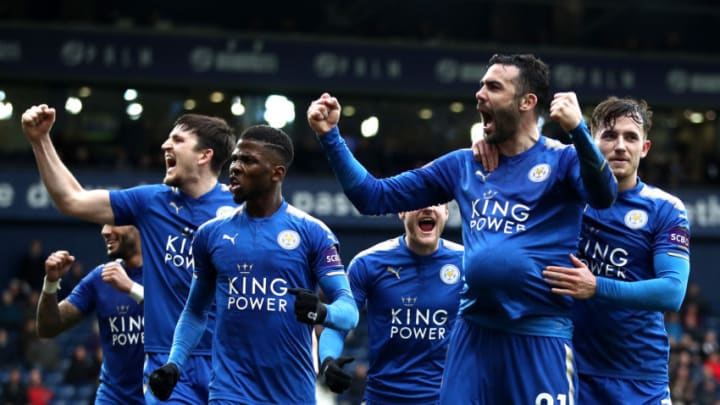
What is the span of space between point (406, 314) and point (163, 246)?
71.3 inches

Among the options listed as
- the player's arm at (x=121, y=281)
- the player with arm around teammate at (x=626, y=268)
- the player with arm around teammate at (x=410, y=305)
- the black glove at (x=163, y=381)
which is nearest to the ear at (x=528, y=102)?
the player with arm around teammate at (x=626, y=268)

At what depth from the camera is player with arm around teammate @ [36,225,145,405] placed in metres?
8.40

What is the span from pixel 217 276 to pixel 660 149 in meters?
27.5

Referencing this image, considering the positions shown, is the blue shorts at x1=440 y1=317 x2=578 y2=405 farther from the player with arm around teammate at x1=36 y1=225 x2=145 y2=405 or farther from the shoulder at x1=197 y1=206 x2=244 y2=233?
the player with arm around teammate at x1=36 y1=225 x2=145 y2=405

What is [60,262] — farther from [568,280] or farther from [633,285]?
[633,285]

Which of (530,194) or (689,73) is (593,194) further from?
(689,73)

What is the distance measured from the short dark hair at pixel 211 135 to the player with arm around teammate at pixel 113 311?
98 centimetres

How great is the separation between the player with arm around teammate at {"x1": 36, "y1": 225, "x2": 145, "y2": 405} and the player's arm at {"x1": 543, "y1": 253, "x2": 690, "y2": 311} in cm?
340

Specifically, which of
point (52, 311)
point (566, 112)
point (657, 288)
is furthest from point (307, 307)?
point (52, 311)

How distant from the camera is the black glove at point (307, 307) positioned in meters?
5.88

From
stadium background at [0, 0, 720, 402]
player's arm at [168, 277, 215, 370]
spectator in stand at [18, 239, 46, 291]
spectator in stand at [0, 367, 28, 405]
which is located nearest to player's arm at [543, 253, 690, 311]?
player's arm at [168, 277, 215, 370]

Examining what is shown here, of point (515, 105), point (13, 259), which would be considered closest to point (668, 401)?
point (515, 105)

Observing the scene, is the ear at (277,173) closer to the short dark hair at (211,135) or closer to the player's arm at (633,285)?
the short dark hair at (211,135)

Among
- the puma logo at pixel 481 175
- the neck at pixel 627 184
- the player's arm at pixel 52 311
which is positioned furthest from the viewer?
the player's arm at pixel 52 311
